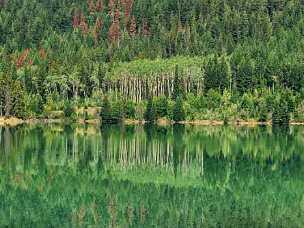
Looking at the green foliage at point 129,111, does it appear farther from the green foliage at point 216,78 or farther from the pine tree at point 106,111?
the green foliage at point 216,78

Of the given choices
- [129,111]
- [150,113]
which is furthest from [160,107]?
[129,111]

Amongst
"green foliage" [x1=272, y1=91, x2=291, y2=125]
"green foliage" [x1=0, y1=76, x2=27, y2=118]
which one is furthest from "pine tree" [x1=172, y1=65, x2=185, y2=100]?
"green foliage" [x1=0, y1=76, x2=27, y2=118]

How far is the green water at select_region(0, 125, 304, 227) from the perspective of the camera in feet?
141

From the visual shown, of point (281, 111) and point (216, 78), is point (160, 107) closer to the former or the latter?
point (216, 78)

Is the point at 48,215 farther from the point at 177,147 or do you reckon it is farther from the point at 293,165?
the point at 177,147

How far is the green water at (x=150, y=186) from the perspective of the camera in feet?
141

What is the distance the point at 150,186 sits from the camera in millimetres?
56281

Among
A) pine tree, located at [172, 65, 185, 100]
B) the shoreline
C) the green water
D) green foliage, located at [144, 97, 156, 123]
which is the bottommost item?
the green water

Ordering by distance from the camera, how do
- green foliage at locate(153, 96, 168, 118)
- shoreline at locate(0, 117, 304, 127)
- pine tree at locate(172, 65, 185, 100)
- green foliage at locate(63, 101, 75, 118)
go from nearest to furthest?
1. green foliage at locate(153, 96, 168, 118)
2. shoreline at locate(0, 117, 304, 127)
3. green foliage at locate(63, 101, 75, 118)
4. pine tree at locate(172, 65, 185, 100)

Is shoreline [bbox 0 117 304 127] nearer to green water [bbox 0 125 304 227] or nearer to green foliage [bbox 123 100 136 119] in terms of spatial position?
green foliage [bbox 123 100 136 119]

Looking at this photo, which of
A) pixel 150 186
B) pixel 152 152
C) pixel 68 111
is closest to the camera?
pixel 150 186

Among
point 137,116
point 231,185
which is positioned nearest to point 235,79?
point 137,116

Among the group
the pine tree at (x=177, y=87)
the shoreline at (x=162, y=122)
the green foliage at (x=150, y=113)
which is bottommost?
the shoreline at (x=162, y=122)

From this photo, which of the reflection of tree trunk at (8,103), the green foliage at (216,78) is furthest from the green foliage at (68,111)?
the green foliage at (216,78)
